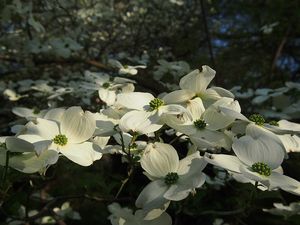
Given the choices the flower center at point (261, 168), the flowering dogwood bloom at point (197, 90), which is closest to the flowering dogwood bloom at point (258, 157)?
the flower center at point (261, 168)

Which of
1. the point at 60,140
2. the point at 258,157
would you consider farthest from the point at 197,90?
→ the point at 60,140

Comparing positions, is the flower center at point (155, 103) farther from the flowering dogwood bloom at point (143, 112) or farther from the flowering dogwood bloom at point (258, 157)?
the flowering dogwood bloom at point (258, 157)

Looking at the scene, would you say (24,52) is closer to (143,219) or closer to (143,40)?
(143,40)

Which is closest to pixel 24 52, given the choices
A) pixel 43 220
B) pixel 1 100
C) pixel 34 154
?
pixel 1 100

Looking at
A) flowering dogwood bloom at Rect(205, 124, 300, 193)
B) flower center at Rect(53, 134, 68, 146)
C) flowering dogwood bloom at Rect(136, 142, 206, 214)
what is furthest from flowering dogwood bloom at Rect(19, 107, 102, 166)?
flowering dogwood bloom at Rect(205, 124, 300, 193)

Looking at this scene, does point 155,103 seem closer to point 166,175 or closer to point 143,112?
point 143,112

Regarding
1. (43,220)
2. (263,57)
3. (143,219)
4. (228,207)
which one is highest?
(143,219)

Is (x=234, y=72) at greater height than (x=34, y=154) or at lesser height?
lesser
